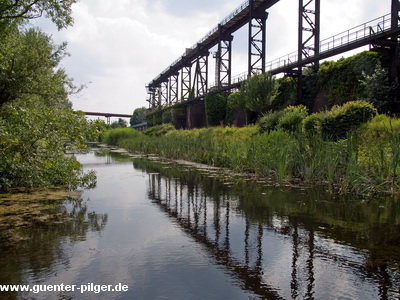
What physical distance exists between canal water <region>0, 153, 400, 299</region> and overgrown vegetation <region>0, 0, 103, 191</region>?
1351 mm

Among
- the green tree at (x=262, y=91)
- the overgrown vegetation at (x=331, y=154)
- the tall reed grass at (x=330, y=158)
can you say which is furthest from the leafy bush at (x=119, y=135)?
the tall reed grass at (x=330, y=158)

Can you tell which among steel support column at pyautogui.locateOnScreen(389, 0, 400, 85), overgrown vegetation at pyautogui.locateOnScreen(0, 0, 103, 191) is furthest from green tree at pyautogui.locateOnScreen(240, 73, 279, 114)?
overgrown vegetation at pyautogui.locateOnScreen(0, 0, 103, 191)

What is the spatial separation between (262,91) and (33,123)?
22949mm

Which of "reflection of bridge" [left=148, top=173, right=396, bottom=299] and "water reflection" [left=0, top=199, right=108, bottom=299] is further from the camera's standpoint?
"water reflection" [left=0, top=199, right=108, bottom=299]

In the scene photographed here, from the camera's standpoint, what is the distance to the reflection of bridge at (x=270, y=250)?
332cm

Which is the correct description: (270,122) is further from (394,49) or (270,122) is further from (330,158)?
(394,49)

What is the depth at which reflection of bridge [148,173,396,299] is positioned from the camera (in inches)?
131

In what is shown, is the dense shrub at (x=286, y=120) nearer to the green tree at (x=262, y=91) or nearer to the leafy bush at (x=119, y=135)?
the green tree at (x=262, y=91)

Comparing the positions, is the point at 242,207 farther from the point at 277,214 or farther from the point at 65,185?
the point at 65,185

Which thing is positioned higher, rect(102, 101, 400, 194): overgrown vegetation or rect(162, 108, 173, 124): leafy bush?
rect(162, 108, 173, 124): leafy bush

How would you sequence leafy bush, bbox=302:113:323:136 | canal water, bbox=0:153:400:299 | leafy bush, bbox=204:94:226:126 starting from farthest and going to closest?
leafy bush, bbox=204:94:226:126 → leafy bush, bbox=302:113:323:136 → canal water, bbox=0:153:400:299

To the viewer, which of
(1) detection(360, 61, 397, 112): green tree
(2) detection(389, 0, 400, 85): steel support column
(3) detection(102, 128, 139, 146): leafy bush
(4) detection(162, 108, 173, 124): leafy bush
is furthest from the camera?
(4) detection(162, 108, 173, 124): leafy bush

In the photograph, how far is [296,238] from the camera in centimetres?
478

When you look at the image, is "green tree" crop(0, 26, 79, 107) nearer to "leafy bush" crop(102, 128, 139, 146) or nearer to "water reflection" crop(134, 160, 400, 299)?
"water reflection" crop(134, 160, 400, 299)
